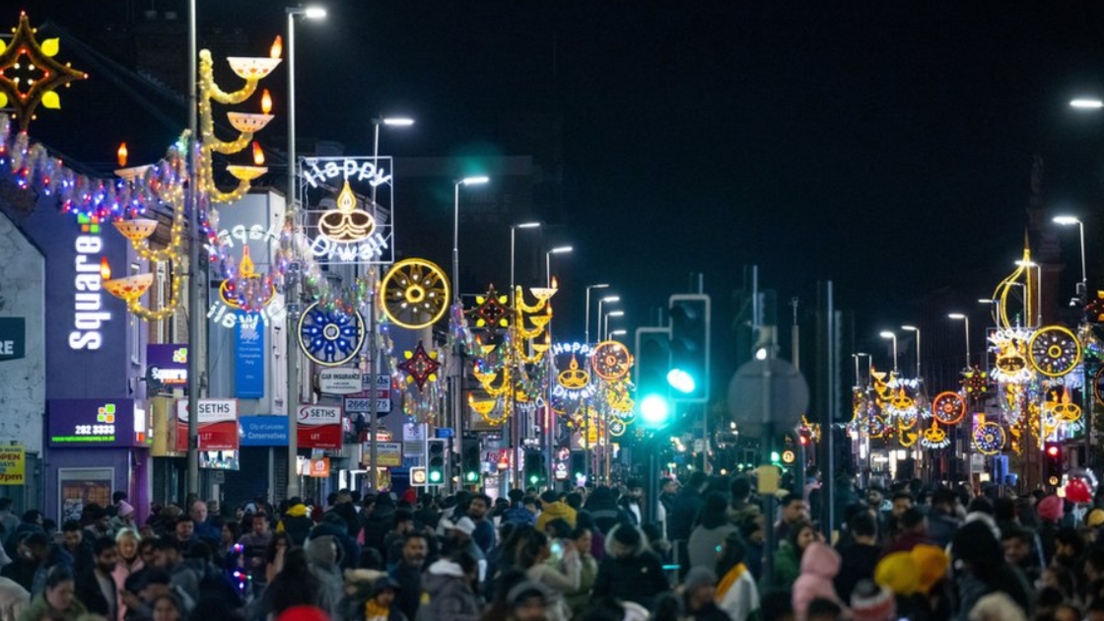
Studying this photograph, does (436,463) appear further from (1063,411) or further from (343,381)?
(1063,411)

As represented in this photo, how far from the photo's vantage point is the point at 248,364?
5956 cm

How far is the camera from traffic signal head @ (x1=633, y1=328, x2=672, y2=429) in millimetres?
24969

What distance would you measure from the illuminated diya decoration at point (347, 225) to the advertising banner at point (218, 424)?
3.39m

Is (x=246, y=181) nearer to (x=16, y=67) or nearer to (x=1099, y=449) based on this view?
(x=16, y=67)

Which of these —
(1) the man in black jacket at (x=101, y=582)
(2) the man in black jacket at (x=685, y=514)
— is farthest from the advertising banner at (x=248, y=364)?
(1) the man in black jacket at (x=101, y=582)

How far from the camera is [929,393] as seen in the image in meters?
173

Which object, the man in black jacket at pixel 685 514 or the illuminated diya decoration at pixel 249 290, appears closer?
the man in black jacket at pixel 685 514

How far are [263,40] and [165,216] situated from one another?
1541 centimetres

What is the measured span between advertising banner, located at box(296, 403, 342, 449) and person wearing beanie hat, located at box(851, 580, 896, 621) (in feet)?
129

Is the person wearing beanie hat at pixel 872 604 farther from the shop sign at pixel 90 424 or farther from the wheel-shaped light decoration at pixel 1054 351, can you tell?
the wheel-shaped light decoration at pixel 1054 351

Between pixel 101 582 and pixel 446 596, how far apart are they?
13.2ft

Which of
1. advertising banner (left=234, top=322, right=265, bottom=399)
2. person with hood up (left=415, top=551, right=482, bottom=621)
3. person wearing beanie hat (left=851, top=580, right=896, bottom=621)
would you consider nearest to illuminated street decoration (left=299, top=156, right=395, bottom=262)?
advertising banner (left=234, top=322, right=265, bottom=399)

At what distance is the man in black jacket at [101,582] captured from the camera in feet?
62.8

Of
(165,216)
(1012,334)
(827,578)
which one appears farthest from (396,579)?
(1012,334)
